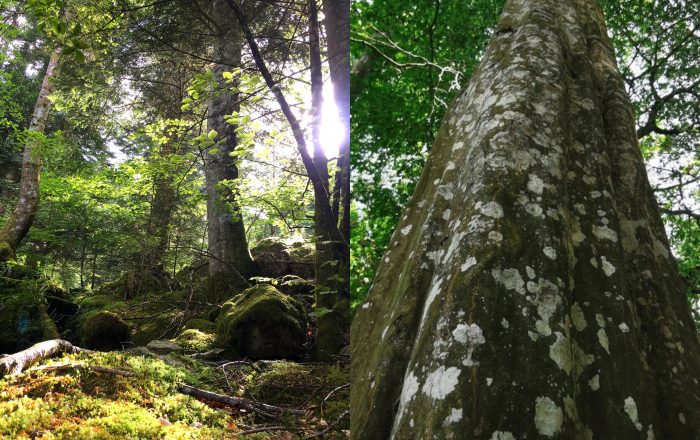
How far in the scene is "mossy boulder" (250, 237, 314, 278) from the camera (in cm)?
809

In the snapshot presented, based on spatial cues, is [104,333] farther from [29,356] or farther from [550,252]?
[550,252]

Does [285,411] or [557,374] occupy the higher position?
[557,374]

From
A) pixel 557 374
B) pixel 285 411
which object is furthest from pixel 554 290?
pixel 285 411

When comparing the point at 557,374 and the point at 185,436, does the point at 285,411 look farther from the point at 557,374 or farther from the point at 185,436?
the point at 557,374

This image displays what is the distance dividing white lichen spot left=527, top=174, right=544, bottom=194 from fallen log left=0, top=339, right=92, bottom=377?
3.05 meters

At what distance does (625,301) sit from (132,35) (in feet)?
33.6

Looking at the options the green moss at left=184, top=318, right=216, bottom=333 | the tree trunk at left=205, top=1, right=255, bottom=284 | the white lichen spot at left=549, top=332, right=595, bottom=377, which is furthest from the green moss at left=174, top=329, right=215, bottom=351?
the white lichen spot at left=549, top=332, right=595, bottom=377

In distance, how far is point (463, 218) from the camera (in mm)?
1781

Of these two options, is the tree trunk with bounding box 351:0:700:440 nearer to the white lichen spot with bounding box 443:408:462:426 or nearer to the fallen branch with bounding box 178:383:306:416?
the white lichen spot with bounding box 443:408:462:426

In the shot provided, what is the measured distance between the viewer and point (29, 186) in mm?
10680

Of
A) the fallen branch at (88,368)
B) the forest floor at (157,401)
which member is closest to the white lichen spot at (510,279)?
the forest floor at (157,401)

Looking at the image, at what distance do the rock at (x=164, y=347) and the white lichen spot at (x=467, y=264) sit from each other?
156 inches

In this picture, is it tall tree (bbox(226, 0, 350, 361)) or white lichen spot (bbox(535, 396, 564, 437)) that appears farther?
tall tree (bbox(226, 0, 350, 361))

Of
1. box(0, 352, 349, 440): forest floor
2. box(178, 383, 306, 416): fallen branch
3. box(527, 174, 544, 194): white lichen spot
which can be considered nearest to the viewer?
box(527, 174, 544, 194): white lichen spot
